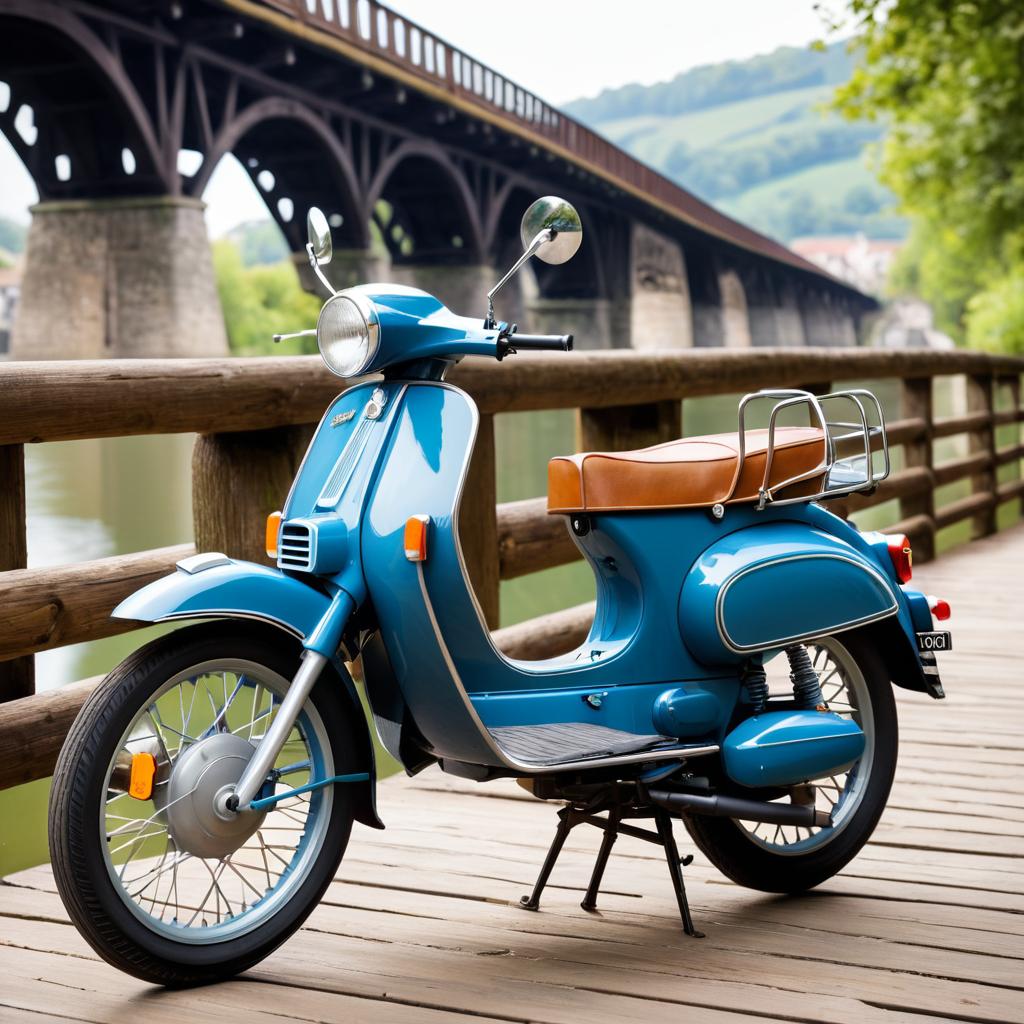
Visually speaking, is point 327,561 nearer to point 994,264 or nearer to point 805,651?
point 805,651

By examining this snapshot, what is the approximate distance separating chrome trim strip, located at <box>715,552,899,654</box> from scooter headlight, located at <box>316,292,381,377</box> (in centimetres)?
59

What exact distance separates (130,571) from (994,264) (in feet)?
100

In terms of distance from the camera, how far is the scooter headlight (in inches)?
73.2

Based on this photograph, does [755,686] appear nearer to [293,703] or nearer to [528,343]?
[528,343]

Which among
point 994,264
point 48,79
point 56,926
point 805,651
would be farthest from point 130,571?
point 994,264

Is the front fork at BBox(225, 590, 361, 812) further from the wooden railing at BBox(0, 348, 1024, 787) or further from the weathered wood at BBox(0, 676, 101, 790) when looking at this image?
the weathered wood at BBox(0, 676, 101, 790)

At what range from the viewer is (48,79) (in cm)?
2114

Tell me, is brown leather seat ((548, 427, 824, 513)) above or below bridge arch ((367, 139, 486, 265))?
below

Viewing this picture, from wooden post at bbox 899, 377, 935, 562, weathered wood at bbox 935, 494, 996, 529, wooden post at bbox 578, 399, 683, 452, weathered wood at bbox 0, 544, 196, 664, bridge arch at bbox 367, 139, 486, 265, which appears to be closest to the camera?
weathered wood at bbox 0, 544, 196, 664

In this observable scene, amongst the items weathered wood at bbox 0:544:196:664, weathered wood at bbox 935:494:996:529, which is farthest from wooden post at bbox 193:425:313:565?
weathered wood at bbox 935:494:996:529

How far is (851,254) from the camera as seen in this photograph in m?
165

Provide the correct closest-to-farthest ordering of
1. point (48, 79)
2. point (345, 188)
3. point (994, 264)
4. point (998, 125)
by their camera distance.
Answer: point (998, 125) < point (48, 79) < point (345, 188) < point (994, 264)

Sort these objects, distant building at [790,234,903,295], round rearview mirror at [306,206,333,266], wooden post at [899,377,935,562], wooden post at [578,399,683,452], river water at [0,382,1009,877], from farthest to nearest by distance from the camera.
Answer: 1. distant building at [790,234,903,295]
2. wooden post at [899,377,935,562]
3. river water at [0,382,1009,877]
4. wooden post at [578,399,683,452]
5. round rearview mirror at [306,206,333,266]

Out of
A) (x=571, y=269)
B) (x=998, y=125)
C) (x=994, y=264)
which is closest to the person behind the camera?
(x=998, y=125)
